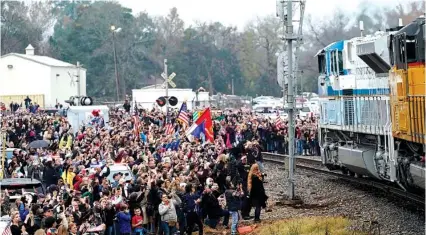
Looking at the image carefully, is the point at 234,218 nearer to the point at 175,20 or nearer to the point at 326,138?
the point at 326,138

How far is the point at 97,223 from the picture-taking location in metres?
16.8

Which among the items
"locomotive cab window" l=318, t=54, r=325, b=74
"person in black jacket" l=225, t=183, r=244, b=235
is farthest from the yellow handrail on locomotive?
"locomotive cab window" l=318, t=54, r=325, b=74

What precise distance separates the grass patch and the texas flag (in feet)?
38.7

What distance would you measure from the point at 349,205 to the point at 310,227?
4.22 m

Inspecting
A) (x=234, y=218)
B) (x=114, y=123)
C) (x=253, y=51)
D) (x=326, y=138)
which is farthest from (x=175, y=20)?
(x=234, y=218)

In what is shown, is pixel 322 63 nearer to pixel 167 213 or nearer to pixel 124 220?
pixel 167 213

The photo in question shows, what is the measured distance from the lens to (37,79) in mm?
72875

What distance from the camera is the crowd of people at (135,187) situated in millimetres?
→ 16594

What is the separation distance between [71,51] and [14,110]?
1389 inches

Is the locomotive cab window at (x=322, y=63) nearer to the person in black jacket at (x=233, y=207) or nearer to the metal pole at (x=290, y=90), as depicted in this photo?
the metal pole at (x=290, y=90)

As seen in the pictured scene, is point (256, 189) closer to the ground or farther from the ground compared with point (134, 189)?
closer to the ground

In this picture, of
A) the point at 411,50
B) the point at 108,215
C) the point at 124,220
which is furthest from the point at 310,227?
the point at 108,215

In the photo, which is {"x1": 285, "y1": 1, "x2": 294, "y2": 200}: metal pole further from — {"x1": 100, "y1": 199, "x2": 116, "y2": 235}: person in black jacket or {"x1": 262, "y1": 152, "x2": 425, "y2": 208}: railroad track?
{"x1": 100, "y1": 199, "x2": 116, "y2": 235}: person in black jacket

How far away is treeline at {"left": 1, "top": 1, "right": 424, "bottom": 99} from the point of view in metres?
86.9
